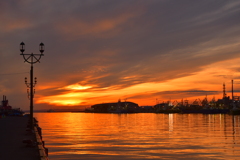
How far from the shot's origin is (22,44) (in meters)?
32.3

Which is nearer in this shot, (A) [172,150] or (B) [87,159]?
(B) [87,159]

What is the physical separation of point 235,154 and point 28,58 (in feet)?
75.3

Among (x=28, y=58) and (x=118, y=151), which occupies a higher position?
(x=28, y=58)

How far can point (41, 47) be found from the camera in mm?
32750

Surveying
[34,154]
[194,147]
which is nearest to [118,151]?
[194,147]

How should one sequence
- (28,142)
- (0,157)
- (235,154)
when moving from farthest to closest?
(235,154) < (28,142) < (0,157)

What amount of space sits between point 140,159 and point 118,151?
15.9ft

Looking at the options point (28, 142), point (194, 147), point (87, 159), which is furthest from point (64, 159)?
point (194, 147)

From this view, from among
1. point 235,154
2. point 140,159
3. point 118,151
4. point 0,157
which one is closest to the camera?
point 0,157

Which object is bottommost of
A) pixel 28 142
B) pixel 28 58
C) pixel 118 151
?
pixel 118 151

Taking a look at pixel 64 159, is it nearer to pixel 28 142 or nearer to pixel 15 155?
pixel 28 142

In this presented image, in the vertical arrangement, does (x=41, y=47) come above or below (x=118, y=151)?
above

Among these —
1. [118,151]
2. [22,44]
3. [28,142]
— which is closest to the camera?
[28,142]

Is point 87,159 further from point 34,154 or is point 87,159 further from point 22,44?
point 22,44
